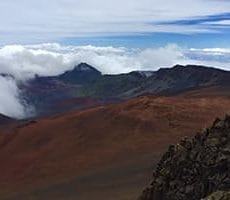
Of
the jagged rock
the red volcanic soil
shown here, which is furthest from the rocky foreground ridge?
the red volcanic soil

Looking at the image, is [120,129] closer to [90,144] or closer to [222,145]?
[90,144]

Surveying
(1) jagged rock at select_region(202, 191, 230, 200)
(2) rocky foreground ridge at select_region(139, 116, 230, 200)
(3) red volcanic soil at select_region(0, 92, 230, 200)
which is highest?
(1) jagged rock at select_region(202, 191, 230, 200)

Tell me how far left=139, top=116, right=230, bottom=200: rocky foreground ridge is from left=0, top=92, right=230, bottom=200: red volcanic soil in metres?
16.5

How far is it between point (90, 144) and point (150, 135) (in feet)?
23.1

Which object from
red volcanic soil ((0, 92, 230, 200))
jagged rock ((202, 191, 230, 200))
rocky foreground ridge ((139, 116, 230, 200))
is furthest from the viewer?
red volcanic soil ((0, 92, 230, 200))

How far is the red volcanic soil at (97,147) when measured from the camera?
57.5 meters

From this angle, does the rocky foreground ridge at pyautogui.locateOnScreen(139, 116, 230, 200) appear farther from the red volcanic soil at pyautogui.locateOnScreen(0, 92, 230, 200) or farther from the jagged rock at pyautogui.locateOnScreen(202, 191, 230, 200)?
the red volcanic soil at pyautogui.locateOnScreen(0, 92, 230, 200)

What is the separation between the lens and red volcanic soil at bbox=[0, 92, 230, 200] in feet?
189

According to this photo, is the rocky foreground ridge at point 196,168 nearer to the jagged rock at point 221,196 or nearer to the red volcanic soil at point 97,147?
the jagged rock at point 221,196

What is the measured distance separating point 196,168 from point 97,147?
38.3 m

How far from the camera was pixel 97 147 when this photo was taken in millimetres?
70812

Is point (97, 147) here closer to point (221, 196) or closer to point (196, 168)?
point (196, 168)

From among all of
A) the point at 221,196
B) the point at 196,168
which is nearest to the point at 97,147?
the point at 196,168

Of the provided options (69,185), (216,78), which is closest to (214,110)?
(69,185)
